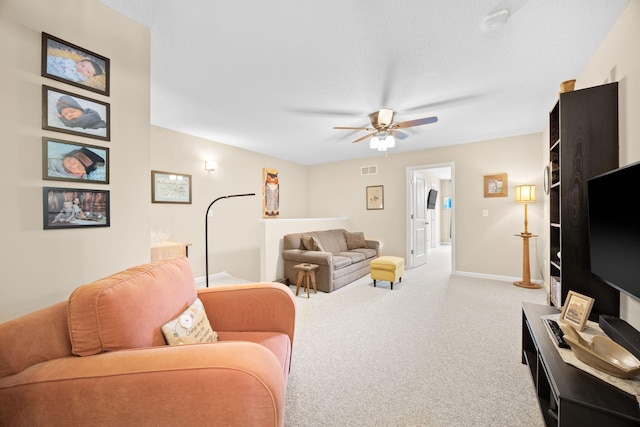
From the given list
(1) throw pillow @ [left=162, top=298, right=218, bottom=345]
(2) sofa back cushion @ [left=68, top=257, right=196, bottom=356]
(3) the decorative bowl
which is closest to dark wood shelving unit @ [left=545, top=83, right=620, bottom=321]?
(3) the decorative bowl

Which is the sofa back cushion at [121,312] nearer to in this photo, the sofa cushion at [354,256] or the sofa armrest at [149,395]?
the sofa armrest at [149,395]

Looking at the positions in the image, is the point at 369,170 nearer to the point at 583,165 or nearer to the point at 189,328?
the point at 583,165

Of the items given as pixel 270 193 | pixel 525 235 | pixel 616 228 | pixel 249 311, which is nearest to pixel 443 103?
pixel 616 228

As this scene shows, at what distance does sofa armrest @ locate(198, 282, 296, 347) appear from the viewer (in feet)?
5.35

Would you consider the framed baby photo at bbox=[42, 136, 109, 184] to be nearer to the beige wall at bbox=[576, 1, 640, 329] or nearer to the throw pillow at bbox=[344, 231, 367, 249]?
the beige wall at bbox=[576, 1, 640, 329]

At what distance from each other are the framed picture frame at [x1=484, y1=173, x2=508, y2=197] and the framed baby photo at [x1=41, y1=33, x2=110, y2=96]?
5.22 meters

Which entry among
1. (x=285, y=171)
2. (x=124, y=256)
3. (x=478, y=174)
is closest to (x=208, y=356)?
(x=124, y=256)

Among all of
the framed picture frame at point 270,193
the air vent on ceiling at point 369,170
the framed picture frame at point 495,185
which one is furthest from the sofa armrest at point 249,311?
the air vent on ceiling at point 369,170

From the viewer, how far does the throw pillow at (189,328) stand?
3.90 feet

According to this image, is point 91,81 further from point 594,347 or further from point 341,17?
point 594,347

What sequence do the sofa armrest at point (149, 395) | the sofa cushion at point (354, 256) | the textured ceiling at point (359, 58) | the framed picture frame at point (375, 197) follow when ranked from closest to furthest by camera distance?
the sofa armrest at point (149, 395)
the textured ceiling at point (359, 58)
the sofa cushion at point (354, 256)
the framed picture frame at point (375, 197)

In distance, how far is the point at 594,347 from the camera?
4.09 ft

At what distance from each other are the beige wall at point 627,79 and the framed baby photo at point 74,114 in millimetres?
3240

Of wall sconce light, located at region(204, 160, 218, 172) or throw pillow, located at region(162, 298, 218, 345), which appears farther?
wall sconce light, located at region(204, 160, 218, 172)
